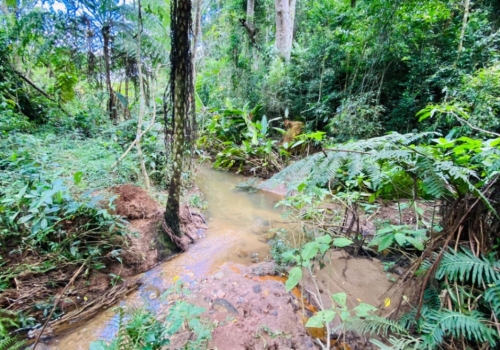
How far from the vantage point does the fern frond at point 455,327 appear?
103cm

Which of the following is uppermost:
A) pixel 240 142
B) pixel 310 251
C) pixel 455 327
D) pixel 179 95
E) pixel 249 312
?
pixel 179 95

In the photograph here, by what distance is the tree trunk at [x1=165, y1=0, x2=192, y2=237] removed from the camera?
2.27 m

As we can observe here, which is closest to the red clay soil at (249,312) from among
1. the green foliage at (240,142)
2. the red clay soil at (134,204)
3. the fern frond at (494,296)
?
the fern frond at (494,296)

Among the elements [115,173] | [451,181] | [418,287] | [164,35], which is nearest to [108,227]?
[115,173]

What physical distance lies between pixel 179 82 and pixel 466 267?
8.62 ft

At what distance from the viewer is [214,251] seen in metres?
2.93

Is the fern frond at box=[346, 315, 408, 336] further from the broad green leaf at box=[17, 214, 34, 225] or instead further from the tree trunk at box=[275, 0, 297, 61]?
the tree trunk at box=[275, 0, 297, 61]

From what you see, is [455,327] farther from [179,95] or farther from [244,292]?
[179,95]

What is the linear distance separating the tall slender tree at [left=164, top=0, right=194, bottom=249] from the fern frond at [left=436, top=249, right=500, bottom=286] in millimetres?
2366

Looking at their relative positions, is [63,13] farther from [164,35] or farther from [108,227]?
[108,227]

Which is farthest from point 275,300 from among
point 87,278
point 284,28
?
→ point 284,28

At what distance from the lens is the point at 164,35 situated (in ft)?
18.1

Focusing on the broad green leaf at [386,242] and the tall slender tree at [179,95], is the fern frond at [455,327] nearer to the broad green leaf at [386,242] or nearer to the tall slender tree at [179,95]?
the broad green leaf at [386,242]

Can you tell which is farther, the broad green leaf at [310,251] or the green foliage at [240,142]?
the green foliage at [240,142]
